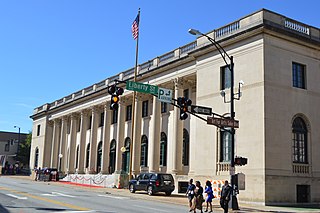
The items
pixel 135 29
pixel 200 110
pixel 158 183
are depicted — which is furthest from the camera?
pixel 135 29

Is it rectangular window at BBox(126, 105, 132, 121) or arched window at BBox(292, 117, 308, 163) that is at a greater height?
rectangular window at BBox(126, 105, 132, 121)

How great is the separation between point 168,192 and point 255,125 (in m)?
8.54

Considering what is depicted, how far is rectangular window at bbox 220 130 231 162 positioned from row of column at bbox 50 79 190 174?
7293mm

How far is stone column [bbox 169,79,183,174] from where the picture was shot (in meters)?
36.1

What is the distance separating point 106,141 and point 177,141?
15.1m

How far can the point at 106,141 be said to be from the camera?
162 feet

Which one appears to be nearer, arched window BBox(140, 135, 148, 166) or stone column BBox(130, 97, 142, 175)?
stone column BBox(130, 97, 142, 175)

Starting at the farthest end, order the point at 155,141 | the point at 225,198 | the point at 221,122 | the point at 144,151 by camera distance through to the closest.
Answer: the point at 144,151
the point at 155,141
the point at 221,122
the point at 225,198

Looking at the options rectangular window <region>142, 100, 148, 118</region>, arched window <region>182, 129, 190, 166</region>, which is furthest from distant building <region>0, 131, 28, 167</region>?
arched window <region>182, 129, 190, 166</region>

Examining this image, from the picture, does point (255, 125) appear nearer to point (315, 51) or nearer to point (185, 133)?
point (315, 51)

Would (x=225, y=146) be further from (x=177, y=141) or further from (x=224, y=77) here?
(x=177, y=141)

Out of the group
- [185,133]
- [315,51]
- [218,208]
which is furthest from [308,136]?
[185,133]

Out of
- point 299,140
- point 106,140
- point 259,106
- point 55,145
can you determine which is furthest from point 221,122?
point 55,145

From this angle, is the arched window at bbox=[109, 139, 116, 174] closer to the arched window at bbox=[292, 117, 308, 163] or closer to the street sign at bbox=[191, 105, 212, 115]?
the arched window at bbox=[292, 117, 308, 163]
